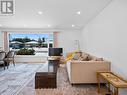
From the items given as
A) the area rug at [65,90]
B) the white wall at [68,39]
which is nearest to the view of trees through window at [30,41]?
the white wall at [68,39]

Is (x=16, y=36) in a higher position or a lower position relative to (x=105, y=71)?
higher

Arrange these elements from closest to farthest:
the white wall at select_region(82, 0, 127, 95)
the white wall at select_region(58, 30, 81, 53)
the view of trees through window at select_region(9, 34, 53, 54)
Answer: the white wall at select_region(82, 0, 127, 95) → the white wall at select_region(58, 30, 81, 53) → the view of trees through window at select_region(9, 34, 53, 54)

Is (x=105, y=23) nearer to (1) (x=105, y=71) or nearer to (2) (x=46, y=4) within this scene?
(1) (x=105, y=71)

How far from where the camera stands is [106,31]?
443 centimetres

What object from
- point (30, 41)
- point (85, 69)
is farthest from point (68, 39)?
point (85, 69)

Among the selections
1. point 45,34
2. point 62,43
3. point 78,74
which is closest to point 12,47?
point 45,34

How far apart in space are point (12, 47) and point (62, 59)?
159 inches

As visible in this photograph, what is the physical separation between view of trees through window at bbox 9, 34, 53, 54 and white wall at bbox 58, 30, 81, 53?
0.85m

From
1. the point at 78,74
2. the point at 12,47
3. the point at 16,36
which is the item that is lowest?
the point at 78,74

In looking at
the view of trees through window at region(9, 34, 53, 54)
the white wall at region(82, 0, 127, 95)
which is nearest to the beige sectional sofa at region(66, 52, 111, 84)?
the white wall at region(82, 0, 127, 95)

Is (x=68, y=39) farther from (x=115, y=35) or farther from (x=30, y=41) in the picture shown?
(x=115, y=35)

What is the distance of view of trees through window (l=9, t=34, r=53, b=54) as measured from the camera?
1019 cm

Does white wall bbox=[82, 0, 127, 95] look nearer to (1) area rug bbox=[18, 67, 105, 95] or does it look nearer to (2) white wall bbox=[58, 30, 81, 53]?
(1) area rug bbox=[18, 67, 105, 95]

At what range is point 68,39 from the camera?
9672 mm
